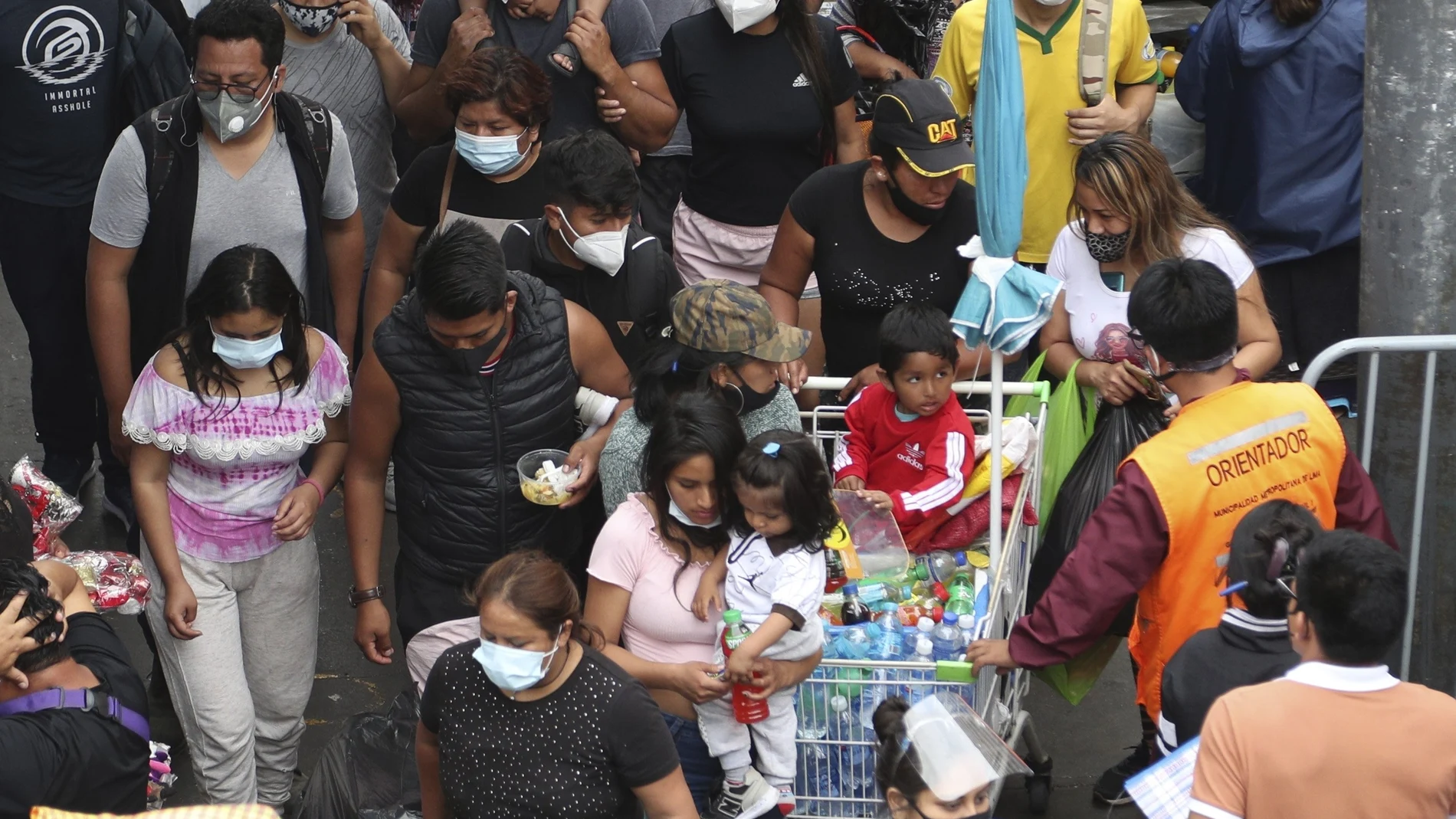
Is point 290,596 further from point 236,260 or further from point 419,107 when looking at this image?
point 419,107

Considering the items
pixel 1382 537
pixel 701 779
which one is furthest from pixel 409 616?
pixel 1382 537

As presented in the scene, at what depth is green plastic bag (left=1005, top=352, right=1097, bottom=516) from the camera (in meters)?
4.82

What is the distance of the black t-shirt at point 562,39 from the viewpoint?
6.01m

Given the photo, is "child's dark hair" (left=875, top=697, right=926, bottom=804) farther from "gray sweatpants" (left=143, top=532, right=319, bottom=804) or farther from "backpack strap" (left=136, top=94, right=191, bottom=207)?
"backpack strap" (left=136, top=94, right=191, bottom=207)

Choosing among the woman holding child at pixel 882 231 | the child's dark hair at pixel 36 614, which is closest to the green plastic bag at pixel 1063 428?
the woman holding child at pixel 882 231

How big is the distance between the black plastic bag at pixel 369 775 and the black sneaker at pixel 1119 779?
7.03 ft

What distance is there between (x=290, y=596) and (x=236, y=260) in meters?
1.03

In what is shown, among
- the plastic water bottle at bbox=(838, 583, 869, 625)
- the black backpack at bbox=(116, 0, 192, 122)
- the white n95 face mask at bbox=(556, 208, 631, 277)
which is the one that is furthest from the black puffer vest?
the black backpack at bbox=(116, 0, 192, 122)

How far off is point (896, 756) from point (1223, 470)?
53.6 inches

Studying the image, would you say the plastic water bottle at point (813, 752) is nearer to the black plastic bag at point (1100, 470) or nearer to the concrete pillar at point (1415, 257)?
the black plastic bag at point (1100, 470)

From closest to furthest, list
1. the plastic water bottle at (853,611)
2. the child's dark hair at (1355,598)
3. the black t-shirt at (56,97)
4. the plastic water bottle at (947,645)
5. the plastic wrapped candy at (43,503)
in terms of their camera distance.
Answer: the child's dark hair at (1355,598)
the plastic water bottle at (947,645)
the plastic water bottle at (853,611)
the plastic wrapped candy at (43,503)
the black t-shirt at (56,97)

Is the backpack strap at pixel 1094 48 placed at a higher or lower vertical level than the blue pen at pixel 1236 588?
higher


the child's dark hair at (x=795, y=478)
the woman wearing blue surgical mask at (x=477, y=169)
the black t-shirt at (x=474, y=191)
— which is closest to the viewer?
the child's dark hair at (x=795, y=478)

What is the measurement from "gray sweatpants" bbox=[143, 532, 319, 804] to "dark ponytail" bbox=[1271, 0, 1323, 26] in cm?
388
